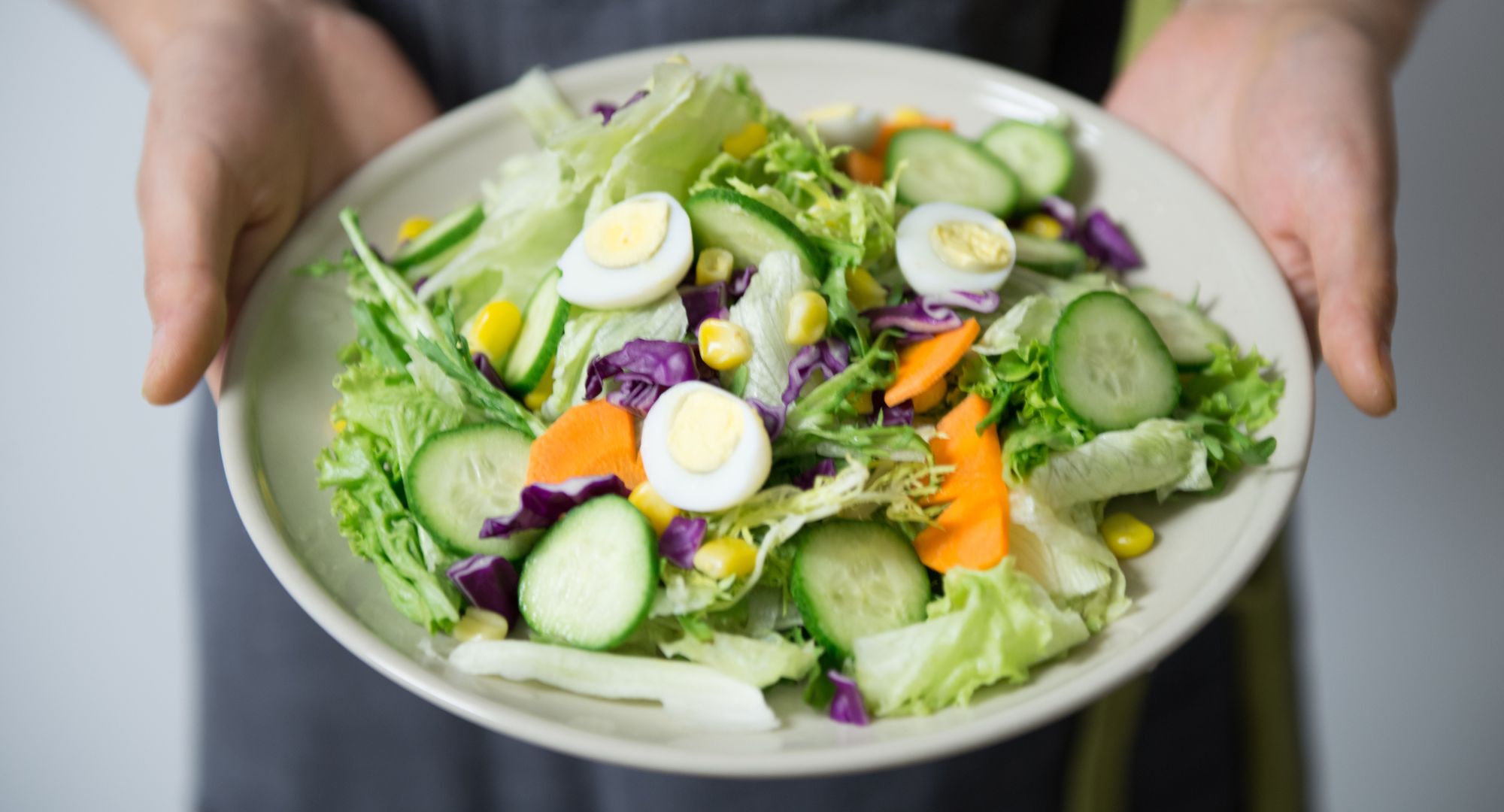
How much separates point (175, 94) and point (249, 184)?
35 cm

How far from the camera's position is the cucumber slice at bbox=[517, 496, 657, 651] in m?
2.00

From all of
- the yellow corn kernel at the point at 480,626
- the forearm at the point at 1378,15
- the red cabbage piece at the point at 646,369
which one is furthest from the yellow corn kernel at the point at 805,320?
the forearm at the point at 1378,15

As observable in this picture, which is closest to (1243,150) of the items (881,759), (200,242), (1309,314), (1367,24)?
(1309,314)

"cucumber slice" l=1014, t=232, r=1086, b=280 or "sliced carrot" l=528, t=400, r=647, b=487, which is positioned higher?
"cucumber slice" l=1014, t=232, r=1086, b=280

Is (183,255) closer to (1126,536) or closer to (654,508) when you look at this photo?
(654,508)

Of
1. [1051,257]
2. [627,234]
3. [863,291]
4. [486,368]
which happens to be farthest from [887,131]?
[486,368]

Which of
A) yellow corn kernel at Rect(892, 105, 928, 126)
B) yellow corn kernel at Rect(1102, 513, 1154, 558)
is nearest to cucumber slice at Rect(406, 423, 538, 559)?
yellow corn kernel at Rect(1102, 513, 1154, 558)

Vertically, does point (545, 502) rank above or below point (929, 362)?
below

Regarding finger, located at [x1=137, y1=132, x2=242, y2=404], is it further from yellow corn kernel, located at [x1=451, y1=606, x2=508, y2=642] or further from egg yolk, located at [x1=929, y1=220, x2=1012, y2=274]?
egg yolk, located at [x1=929, y1=220, x2=1012, y2=274]

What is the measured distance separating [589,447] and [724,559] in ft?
1.33

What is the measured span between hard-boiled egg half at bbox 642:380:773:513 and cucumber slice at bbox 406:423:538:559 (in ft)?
0.90

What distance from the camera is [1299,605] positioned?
4.45 m

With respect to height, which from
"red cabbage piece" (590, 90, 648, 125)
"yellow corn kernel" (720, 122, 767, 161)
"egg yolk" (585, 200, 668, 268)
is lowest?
"egg yolk" (585, 200, 668, 268)

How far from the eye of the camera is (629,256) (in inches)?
94.7
